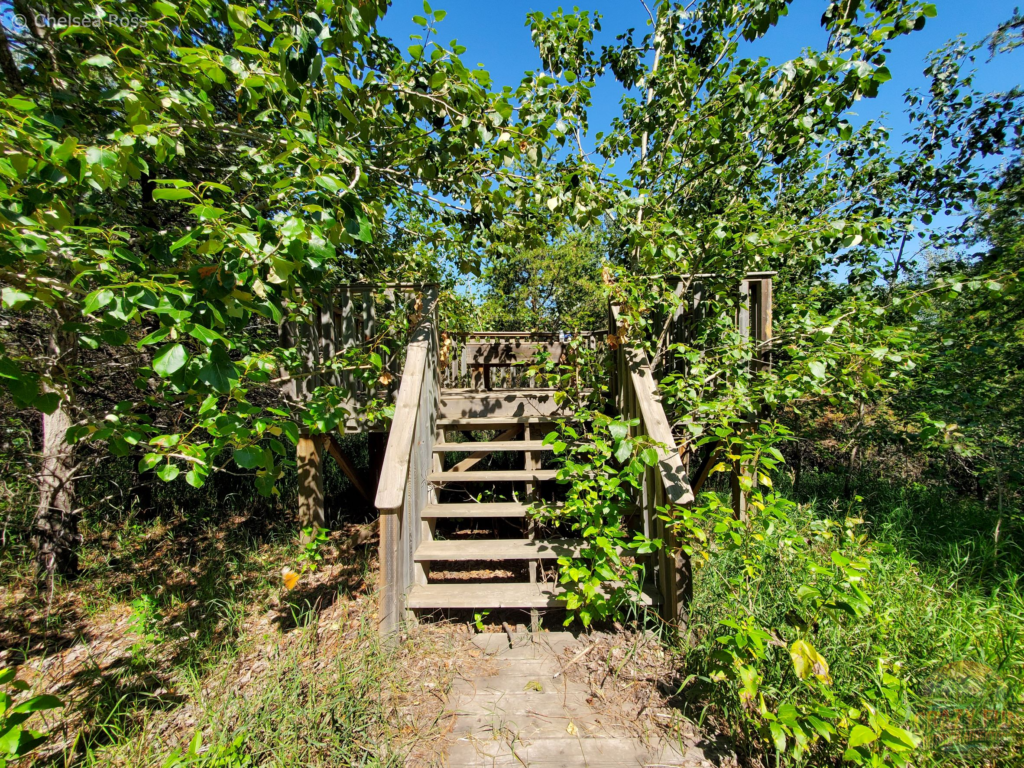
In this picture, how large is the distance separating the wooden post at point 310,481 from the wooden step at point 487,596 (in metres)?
1.34

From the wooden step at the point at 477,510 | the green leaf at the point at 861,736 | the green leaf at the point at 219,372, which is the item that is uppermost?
Answer: the green leaf at the point at 219,372

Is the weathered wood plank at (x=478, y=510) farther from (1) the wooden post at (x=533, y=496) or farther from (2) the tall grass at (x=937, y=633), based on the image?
(2) the tall grass at (x=937, y=633)

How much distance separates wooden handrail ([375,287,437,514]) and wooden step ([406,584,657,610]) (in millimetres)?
650

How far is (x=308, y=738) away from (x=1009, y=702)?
9.26ft

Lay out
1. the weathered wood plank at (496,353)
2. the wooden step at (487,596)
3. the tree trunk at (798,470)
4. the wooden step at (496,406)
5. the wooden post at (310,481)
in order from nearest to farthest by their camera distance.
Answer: the wooden step at (487,596), the wooden post at (310,481), the wooden step at (496,406), the weathered wood plank at (496,353), the tree trunk at (798,470)

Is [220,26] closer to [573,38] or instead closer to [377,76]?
[377,76]

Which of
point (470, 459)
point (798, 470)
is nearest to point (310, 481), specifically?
point (470, 459)

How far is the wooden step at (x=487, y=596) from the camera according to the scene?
89.4 inches

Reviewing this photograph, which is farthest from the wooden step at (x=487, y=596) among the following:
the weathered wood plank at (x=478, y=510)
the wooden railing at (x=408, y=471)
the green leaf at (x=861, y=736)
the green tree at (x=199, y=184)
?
the green tree at (x=199, y=184)

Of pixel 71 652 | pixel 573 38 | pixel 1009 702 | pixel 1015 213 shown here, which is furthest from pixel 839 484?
pixel 71 652

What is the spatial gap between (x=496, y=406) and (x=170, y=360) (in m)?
2.61

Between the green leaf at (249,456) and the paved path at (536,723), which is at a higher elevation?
the green leaf at (249,456)

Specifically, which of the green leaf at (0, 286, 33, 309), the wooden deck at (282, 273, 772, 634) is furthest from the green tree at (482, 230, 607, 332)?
the green leaf at (0, 286, 33, 309)

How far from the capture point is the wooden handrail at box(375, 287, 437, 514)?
2.07 meters
